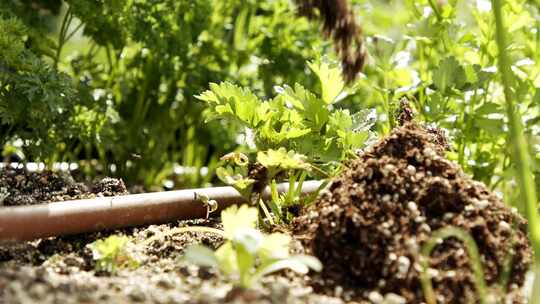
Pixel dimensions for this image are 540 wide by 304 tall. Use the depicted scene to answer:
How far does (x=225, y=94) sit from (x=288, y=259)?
532 millimetres

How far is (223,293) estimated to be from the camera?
4.30 ft

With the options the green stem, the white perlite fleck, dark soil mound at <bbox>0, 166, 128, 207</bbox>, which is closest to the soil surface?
dark soil mound at <bbox>0, 166, 128, 207</bbox>

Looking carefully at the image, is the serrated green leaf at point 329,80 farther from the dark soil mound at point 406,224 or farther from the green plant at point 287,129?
the dark soil mound at point 406,224

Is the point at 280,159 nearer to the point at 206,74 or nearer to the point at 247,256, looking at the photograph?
the point at 247,256

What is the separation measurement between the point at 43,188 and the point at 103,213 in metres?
0.44

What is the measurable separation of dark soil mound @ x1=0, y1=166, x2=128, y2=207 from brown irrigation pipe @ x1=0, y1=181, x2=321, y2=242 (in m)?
0.18

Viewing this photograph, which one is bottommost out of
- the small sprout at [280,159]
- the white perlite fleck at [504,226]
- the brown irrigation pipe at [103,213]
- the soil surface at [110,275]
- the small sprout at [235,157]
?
the soil surface at [110,275]

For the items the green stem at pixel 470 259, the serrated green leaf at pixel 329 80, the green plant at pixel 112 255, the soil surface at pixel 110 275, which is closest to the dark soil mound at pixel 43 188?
the soil surface at pixel 110 275

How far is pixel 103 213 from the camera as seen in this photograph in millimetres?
1754

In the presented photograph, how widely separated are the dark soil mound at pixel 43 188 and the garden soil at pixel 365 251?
0.87ft

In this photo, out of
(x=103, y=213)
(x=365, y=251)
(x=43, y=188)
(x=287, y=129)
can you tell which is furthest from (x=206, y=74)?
(x=365, y=251)

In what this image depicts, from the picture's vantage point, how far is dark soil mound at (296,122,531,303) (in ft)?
4.69

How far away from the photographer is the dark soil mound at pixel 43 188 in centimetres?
199

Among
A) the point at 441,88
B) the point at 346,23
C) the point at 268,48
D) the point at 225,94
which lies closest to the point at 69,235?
the point at 225,94
